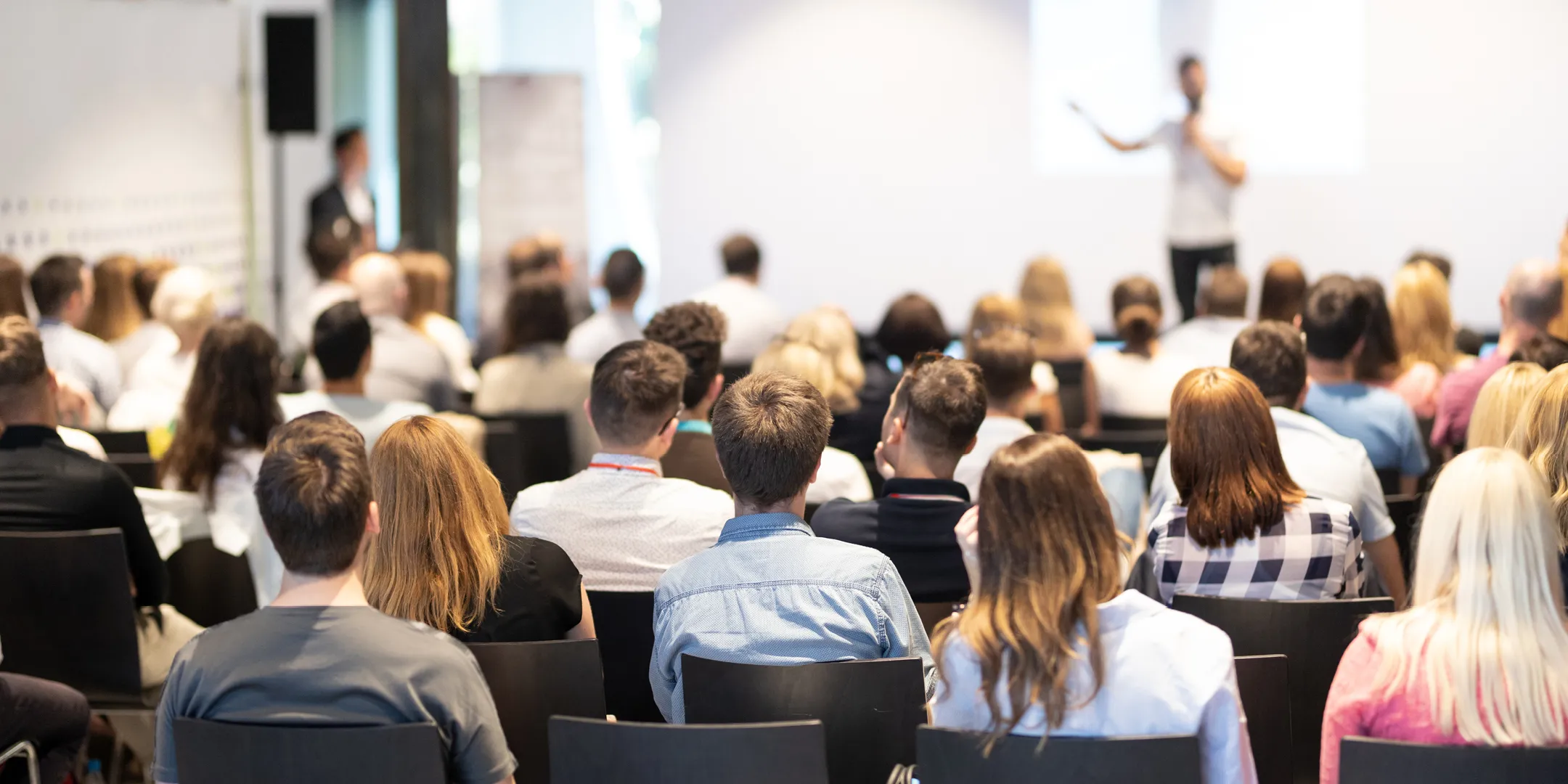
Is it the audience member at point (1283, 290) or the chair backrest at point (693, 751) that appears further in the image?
the audience member at point (1283, 290)

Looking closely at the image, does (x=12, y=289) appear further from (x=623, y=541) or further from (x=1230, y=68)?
(x=1230, y=68)

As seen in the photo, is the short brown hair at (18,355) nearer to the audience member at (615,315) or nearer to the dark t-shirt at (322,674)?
the dark t-shirt at (322,674)

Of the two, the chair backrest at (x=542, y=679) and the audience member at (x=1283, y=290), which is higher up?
the audience member at (x=1283, y=290)

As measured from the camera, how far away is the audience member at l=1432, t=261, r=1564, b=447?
4.27 metres

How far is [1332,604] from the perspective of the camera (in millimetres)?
2543

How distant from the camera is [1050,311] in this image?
6.39 m

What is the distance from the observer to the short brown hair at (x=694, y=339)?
3898 mm

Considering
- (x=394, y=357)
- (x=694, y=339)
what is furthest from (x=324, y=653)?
(x=394, y=357)

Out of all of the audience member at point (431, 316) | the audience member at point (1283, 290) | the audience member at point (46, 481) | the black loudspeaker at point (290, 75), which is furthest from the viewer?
the black loudspeaker at point (290, 75)

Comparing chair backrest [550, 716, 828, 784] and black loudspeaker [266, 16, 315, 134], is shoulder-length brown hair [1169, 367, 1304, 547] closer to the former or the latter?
chair backrest [550, 716, 828, 784]

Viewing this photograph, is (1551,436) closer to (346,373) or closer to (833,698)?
(833,698)

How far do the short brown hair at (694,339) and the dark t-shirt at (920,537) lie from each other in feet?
3.69

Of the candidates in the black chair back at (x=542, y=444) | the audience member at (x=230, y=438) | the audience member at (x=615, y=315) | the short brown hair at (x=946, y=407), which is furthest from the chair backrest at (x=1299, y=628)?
the audience member at (x=615, y=315)

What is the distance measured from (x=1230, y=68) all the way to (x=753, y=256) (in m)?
4.21
